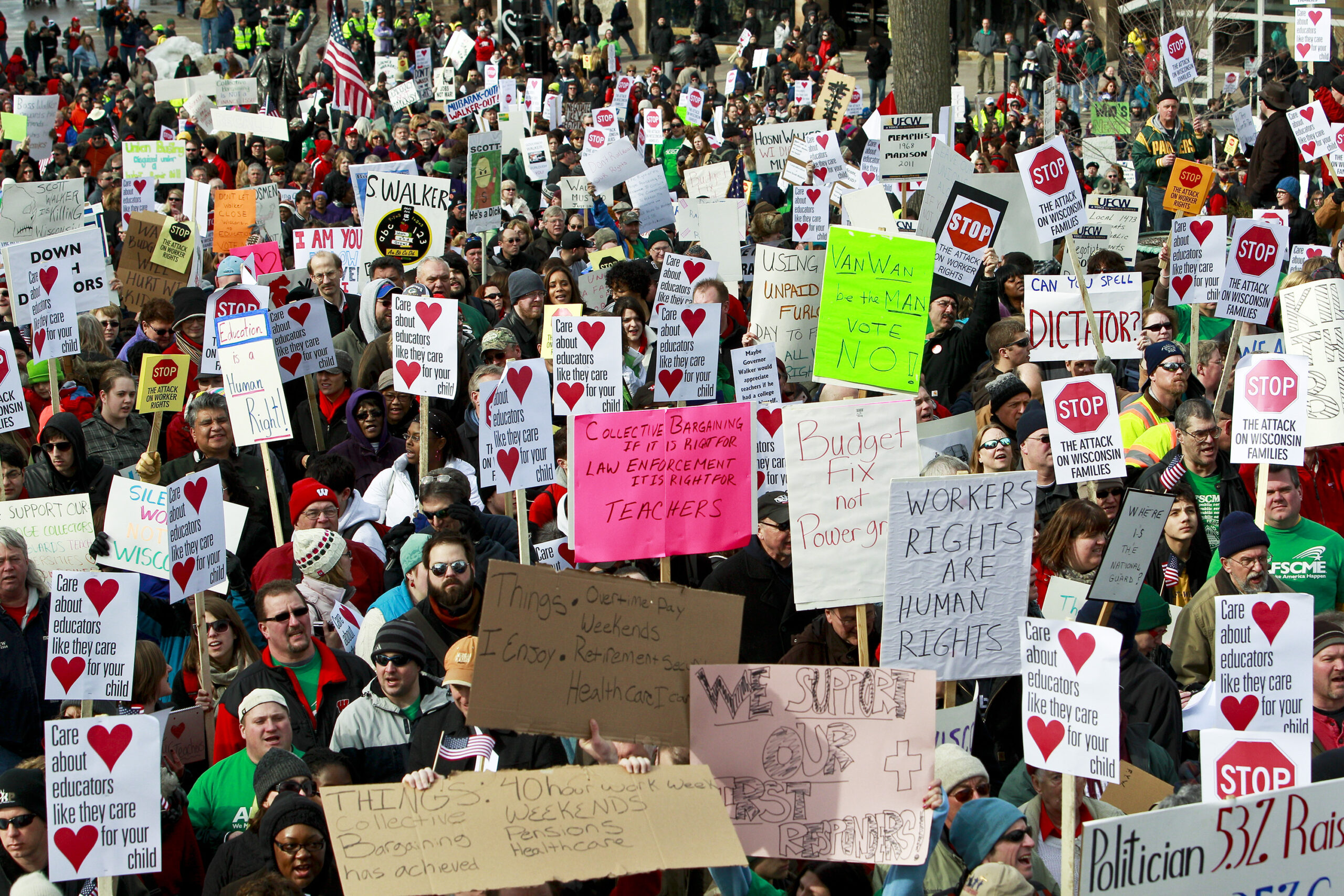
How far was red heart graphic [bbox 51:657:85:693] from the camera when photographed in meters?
5.02

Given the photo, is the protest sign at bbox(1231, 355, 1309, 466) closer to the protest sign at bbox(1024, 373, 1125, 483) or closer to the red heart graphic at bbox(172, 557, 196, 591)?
the protest sign at bbox(1024, 373, 1125, 483)

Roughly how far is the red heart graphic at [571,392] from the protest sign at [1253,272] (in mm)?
4161

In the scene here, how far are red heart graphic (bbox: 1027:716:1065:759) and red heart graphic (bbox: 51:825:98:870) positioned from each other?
264 cm

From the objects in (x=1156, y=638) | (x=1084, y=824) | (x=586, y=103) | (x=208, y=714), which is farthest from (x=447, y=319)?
(x=586, y=103)

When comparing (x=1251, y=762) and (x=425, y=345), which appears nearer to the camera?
(x=1251, y=762)

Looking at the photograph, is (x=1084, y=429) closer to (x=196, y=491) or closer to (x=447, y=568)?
(x=447, y=568)

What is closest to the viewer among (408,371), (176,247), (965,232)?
(408,371)

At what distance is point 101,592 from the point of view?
5082 millimetres

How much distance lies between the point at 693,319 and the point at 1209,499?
309cm

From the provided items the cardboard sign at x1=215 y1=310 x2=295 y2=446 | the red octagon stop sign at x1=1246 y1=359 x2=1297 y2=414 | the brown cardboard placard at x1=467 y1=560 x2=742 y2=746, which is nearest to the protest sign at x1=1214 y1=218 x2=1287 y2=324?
the red octagon stop sign at x1=1246 y1=359 x2=1297 y2=414

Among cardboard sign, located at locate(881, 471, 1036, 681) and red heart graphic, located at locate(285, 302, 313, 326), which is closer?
cardboard sign, located at locate(881, 471, 1036, 681)

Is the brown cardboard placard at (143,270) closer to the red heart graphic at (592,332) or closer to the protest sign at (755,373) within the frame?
the red heart graphic at (592,332)

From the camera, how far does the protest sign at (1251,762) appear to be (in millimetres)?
4223

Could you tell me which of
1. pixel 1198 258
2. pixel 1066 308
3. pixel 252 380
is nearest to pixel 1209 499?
pixel 1066 308
